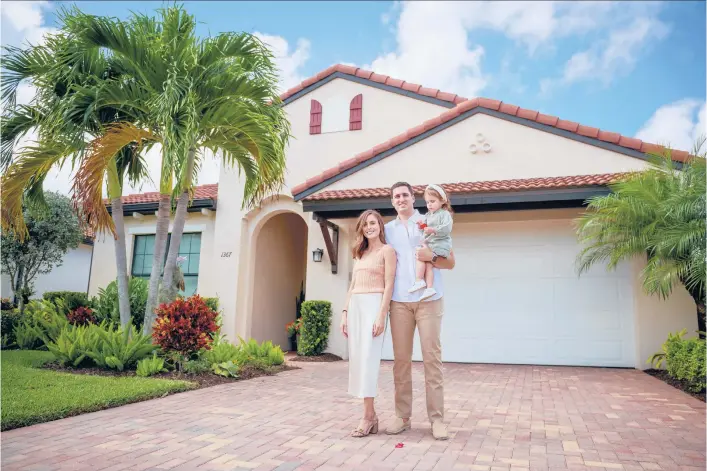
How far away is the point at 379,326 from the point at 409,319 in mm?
341

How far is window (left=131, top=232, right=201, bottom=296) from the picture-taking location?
43.0ft

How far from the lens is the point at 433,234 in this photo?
13.4 ft

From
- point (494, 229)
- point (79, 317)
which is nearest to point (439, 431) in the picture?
point (494, 229)

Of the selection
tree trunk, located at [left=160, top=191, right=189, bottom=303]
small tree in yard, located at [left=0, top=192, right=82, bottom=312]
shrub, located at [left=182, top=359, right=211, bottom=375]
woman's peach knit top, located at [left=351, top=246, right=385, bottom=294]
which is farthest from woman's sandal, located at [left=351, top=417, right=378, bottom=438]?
small tree in yard, located at [left=0, top=192, right=82, bottom=312]

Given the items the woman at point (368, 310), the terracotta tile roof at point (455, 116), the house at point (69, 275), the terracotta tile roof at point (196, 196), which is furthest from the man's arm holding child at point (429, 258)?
the house at point (69, 275)

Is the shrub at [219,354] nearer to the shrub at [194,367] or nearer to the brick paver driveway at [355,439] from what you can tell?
the shrub at [194,367]

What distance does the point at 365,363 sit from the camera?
386 cm

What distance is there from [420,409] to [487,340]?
4.95 meters

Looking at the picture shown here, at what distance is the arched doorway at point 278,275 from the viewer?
1291cm

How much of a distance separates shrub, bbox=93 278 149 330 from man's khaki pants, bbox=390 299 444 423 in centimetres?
787

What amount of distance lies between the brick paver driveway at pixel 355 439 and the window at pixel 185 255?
7326 millimetres

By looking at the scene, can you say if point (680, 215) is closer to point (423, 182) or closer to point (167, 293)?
point (423, 182)

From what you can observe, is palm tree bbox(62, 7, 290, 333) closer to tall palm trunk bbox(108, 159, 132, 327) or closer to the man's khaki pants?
tall palm trunk bbox(108, 159, 132, 327)

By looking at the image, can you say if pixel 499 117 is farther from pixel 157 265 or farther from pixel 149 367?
pixel 149 367
